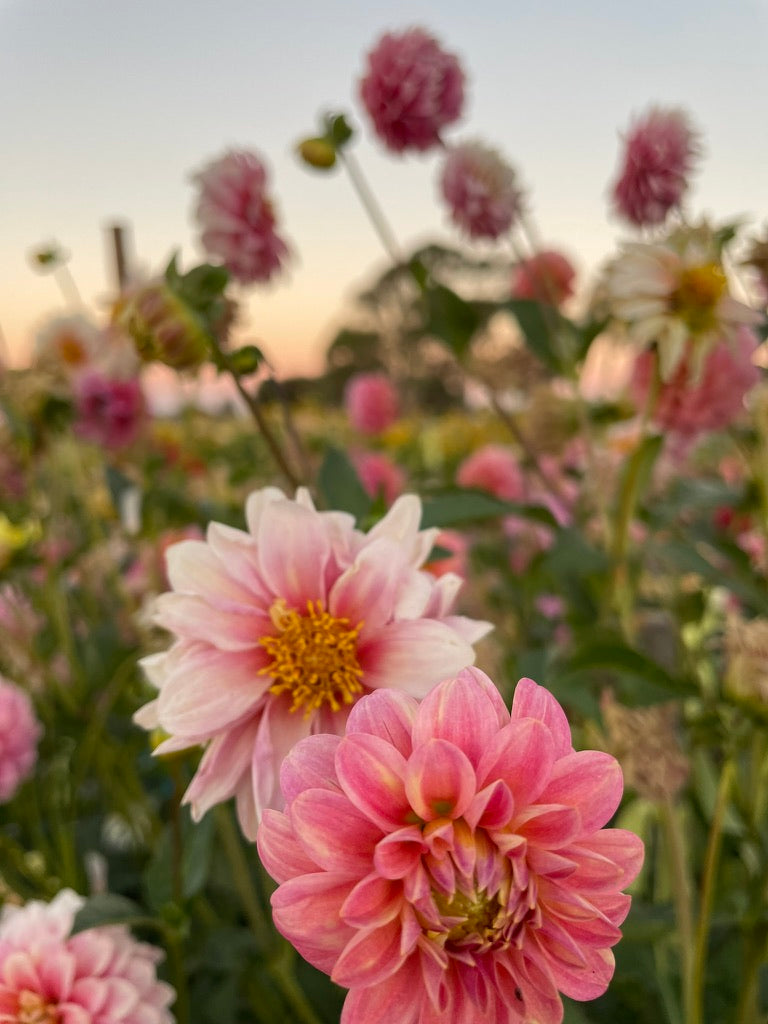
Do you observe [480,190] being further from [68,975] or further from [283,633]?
[68,975]

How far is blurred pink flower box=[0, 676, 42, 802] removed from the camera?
0.78 meters

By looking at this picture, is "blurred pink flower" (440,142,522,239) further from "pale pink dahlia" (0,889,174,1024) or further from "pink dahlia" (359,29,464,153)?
"pale pink dahlia" (0,889,174,1024)

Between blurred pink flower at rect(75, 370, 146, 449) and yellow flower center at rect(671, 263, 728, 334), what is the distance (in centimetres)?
68

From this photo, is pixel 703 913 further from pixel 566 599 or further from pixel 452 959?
pixel 566 599

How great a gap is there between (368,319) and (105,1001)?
42.1 ft

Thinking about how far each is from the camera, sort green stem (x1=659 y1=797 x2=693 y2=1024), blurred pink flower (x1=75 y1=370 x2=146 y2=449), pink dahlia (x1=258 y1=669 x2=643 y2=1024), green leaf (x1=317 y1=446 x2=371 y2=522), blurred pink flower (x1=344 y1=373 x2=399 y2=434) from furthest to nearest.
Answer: blurred pink flower (x1=344 y1=373 x2=399 y2=434), blurred pink flower (x1=75 y1=370 x2=146 y2=449), green leaf (x1=317 y1=446 x2=371 y2=522), green stem (x1=659 y1=797 x2=693 y2=1024), pink dahlia (x1=258 y1=669 x2=643 y2=1024)

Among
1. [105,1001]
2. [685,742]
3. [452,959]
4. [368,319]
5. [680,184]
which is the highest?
[680,184]

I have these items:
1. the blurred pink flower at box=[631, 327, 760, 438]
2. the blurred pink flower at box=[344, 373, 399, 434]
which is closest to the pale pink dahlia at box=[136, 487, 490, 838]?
the blurred pink flower at box=[631, 327, 760, 438]

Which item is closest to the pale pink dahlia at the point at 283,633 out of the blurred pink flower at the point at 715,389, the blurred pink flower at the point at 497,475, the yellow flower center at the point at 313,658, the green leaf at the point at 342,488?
the yellow flower center at the point at 313,658

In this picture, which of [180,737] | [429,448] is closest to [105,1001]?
[180,737]

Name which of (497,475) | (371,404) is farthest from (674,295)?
(371,404)

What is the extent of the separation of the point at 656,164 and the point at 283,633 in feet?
1.94

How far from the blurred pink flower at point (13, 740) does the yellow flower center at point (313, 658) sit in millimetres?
525

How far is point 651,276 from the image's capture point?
611 mm
